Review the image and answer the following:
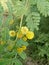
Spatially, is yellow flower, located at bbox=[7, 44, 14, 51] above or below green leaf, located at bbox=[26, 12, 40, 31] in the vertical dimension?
below

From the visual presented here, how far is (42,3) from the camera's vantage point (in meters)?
1.59

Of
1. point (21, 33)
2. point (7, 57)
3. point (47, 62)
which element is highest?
point (21, 33)

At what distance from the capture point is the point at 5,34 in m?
1.63

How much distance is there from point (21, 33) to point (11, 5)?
223 millimetres

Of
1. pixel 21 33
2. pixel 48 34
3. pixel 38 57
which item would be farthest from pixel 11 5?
pixel 38 57

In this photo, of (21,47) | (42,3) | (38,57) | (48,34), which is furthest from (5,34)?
(38,57)

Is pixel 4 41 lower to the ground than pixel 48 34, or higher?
higher

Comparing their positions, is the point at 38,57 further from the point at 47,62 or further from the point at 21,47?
the point at 21,47

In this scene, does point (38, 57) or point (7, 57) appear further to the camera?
point (38, 57)

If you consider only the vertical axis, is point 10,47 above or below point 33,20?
below

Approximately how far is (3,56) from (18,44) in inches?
5.4

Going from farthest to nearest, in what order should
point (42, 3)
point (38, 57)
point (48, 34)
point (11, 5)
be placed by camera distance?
1. point (38, 57)
2. point (48, 34)
3. point (11, 5)
4. point (42, 3)

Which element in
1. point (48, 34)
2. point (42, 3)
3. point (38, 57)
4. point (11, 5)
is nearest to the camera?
point (42, 3)

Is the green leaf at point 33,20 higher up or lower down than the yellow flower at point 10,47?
higher up
